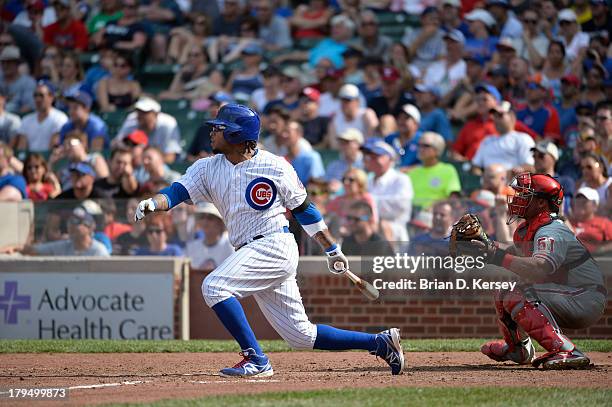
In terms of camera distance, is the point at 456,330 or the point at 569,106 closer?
the point at 456,330

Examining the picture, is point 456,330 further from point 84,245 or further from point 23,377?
point 23,377

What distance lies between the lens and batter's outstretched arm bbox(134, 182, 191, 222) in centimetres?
716

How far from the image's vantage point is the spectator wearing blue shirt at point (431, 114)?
13.9 m

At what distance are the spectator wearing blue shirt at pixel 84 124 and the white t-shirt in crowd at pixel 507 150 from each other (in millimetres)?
5075

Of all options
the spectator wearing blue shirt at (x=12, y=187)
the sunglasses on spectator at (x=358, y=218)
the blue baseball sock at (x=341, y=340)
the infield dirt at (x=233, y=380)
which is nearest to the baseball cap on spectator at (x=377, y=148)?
the sunglasses on spectator at (x=358, y=218)

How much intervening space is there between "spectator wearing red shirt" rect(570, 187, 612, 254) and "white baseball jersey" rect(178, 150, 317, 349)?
417 cm

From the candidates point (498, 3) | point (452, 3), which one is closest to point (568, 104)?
point (498, 3)

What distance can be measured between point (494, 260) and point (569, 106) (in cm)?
656

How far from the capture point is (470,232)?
7.46m

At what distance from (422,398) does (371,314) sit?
16.5 feet

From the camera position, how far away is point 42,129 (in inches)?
612

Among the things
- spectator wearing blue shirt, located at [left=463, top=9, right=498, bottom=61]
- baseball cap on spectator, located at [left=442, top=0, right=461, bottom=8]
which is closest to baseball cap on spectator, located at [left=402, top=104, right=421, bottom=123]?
spectator wearing blue shirt, located at [left=463, top=9, right=498, bottom=61]

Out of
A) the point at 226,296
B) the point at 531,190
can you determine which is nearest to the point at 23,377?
the point at 226,296

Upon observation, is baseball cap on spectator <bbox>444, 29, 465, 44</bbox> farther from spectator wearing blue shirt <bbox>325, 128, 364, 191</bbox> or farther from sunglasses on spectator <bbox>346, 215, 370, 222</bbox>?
sunglasses on spectator <bbox>346, 215, 370, 222</bbox>
